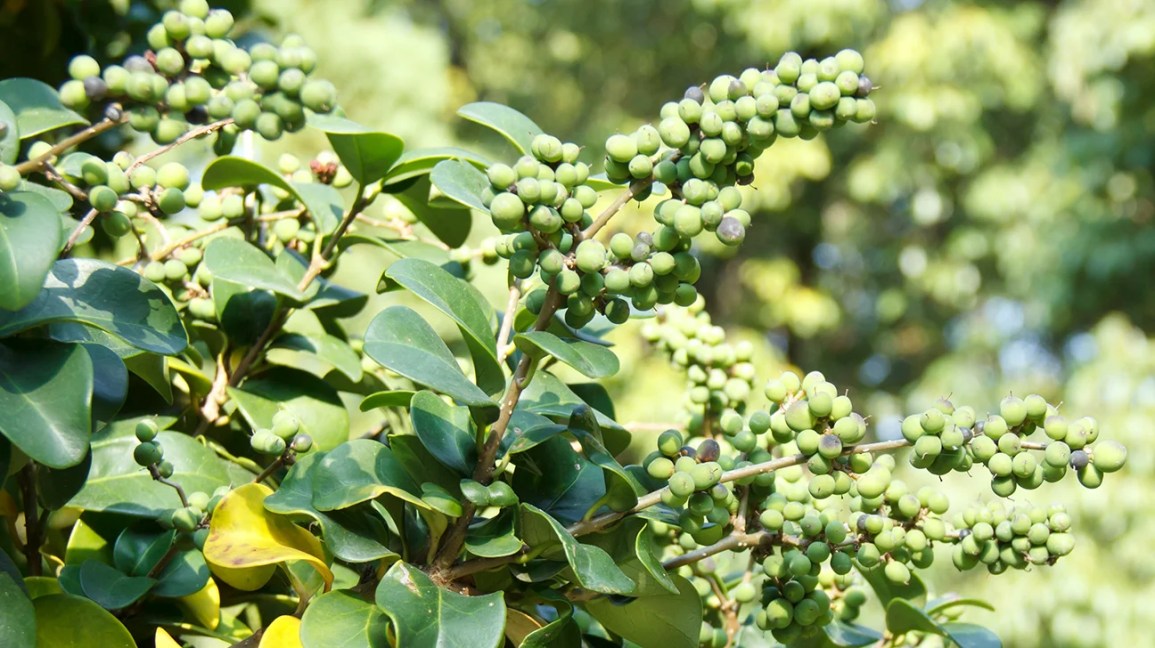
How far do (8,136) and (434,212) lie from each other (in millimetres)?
256

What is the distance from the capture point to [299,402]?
65 centimetres

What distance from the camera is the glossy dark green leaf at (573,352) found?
1.52ft

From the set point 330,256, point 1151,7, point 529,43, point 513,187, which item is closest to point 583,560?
point 513,187

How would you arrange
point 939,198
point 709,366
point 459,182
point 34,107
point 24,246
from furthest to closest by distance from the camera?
1. point 939,198
2. point 709,366
3. point 34,107
4. point 459,182
5. point 24,246

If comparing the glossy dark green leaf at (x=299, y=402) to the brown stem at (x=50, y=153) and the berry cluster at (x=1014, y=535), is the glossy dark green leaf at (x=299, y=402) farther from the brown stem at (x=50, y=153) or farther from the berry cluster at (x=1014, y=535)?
the berry cluster at (x=1014, y=535)

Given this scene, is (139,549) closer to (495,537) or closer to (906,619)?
(495,537)

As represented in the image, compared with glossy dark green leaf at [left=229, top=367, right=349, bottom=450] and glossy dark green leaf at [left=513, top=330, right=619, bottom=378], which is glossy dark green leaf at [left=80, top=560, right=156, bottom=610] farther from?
glossy dark green leaf at [left=513, top=330, right=619, bottom=378]

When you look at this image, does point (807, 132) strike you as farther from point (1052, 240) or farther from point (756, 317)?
point (756, 317)

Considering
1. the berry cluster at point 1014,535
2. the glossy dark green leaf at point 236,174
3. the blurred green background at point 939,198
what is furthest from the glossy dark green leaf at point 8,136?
the blurred green background at point 939,198

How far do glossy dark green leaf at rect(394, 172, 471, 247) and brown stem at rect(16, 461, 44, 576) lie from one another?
0.81 feet

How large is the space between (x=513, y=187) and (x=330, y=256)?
23cm

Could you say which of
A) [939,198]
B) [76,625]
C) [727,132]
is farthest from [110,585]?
[939,198]

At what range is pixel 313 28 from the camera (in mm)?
6688

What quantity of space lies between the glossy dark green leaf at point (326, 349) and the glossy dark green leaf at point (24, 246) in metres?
0.22
